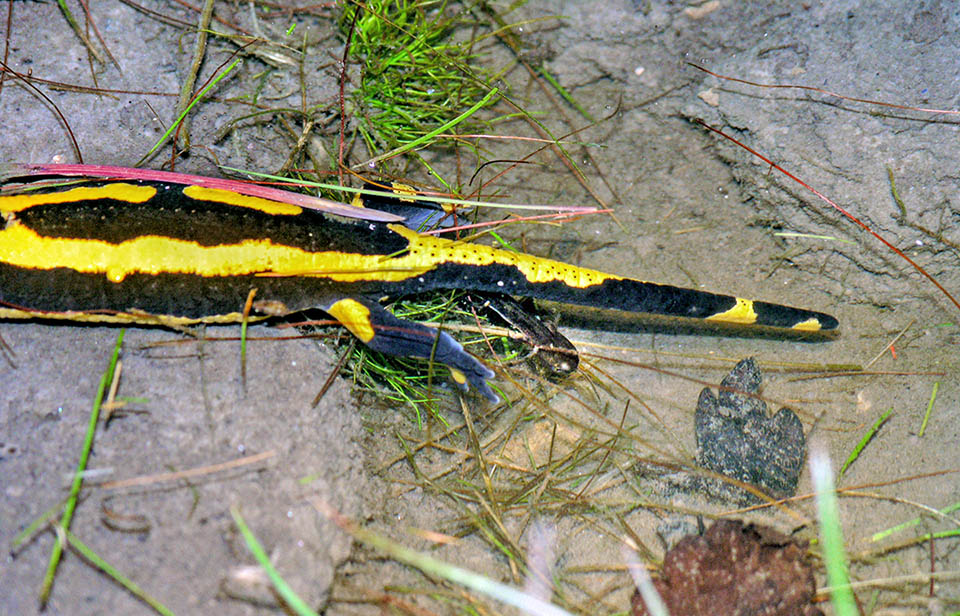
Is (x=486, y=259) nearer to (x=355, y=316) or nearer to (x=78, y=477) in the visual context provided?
(x=355, y=316)

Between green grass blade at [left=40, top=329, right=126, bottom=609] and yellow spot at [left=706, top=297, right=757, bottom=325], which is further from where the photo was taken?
yellow spot at [left=706, top=297, right=757, bottom=325]

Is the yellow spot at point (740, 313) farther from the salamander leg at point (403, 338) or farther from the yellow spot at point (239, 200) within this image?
the yellow spot at point (239, 200)

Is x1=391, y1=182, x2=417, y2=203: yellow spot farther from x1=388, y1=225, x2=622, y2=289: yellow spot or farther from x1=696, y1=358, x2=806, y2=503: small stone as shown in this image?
x1=696, y1=358, x2=806, y2=503: small stone

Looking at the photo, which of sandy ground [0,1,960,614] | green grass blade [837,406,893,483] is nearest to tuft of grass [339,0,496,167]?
sandy ground [0,1,960,614]

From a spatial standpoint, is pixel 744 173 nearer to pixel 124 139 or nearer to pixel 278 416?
pixel 278 416

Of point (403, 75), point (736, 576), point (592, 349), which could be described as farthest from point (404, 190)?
point (736, 576)

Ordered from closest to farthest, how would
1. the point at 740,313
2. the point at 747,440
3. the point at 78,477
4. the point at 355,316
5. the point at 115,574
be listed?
the point at 115,574, the point at 78,477, the point at 355,316, the point at 747,440, the point at 740,313

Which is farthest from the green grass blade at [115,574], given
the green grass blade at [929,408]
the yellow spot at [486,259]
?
the green grass blade at [929,408]

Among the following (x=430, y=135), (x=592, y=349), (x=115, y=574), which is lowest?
(x=115, y=574)
